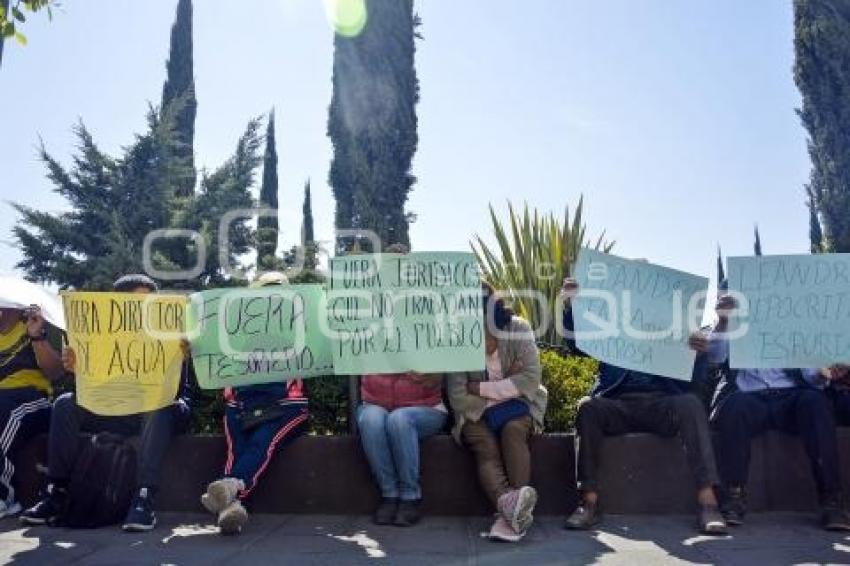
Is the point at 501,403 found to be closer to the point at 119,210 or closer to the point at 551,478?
the point at 551,478

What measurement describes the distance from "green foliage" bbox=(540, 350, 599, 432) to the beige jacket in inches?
19.8

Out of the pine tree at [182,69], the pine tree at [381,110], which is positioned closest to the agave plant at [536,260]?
the pine tree at [381,110]

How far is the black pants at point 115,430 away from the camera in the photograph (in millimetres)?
4137

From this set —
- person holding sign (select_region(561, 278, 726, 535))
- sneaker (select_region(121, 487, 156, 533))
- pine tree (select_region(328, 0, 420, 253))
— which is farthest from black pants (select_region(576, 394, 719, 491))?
pine tree (select_region(328, 0, 420, 253))

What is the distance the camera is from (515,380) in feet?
13.6

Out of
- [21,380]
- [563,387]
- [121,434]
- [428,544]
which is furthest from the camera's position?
[563,387]

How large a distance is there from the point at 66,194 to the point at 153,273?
415 cm

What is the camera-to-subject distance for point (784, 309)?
14.4 ft

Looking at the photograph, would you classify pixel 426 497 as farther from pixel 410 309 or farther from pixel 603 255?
pixel 603 255

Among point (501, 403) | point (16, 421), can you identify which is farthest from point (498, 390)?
point (16, 421)

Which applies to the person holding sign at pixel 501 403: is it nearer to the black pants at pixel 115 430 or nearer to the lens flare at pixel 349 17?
the black pants at pixel 115 430

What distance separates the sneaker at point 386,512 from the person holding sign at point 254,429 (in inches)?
26.8

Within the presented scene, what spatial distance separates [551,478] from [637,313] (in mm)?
1131

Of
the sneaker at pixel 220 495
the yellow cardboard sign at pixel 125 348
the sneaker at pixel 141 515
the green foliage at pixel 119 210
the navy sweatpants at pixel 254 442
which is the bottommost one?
the sneaker at pixel 141 515
